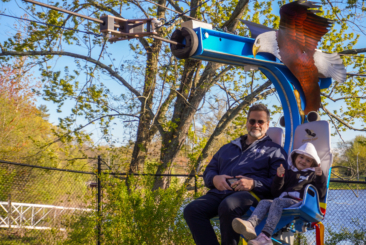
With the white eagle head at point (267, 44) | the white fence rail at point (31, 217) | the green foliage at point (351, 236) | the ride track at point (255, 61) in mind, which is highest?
the white eagle head at point (267, 44)

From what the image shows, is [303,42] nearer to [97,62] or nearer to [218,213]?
[218,213]

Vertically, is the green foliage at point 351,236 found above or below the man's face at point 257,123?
below

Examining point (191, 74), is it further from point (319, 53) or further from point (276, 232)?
point (276, 232)

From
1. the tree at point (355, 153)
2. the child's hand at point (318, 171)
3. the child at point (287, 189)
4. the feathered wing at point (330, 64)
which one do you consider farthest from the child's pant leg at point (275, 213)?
the tree at point (355, 153)

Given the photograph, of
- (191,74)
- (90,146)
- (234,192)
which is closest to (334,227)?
(234,192)

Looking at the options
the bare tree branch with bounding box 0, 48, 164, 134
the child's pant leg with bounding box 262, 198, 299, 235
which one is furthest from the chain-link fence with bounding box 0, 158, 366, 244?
the bare tree branch with bounding box 0, 48, 164, 134

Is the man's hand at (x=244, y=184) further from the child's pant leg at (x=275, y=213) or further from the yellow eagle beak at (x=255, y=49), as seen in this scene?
the yellow eagle beak at (x=255, y=49)

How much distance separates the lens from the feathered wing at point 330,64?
406cm

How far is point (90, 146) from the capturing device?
7977mm

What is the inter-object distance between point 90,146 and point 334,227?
5110 millimetres

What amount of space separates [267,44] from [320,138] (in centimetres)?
108

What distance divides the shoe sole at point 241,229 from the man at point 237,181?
0.58ft

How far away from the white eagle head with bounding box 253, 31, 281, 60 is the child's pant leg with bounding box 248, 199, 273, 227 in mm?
1448

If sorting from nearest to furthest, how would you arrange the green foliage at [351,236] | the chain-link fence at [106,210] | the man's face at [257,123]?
1. the man's face at [257,123]
2. the chain-link fence at [106,210]
3. the green foliage at [351,236]
